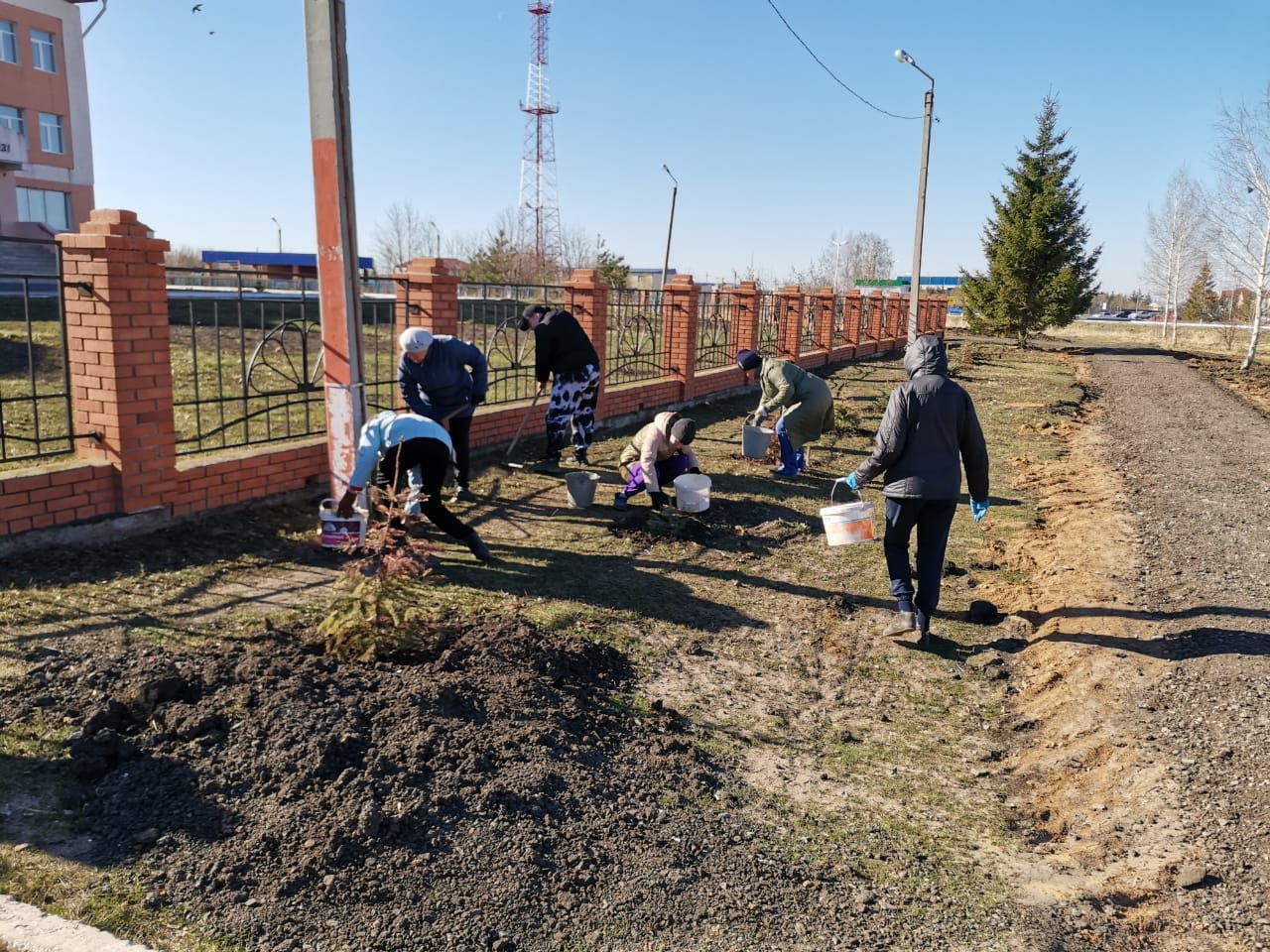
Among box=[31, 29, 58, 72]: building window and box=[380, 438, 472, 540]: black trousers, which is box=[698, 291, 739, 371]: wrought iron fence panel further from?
box=[31, 29, 58, 72]: building window

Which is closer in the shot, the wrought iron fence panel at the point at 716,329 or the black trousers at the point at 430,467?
the black trousers at the point at 430,467

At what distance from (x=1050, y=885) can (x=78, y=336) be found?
5.62 meters

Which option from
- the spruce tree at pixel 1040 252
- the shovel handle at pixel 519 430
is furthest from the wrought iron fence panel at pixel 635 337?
the spruce tree at pixel 1040 252

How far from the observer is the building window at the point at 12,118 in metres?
29.9

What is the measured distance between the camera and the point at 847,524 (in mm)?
5102

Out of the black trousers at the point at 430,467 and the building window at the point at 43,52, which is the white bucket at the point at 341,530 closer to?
the black trousers at the point at 430,467

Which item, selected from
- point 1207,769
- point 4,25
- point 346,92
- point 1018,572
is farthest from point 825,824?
point 4,25

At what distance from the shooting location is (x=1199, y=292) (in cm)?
5941

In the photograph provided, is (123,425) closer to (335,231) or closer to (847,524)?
(335,231)

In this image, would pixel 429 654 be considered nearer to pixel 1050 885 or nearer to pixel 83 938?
pixel 83 938

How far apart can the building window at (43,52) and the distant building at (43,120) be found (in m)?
0.03

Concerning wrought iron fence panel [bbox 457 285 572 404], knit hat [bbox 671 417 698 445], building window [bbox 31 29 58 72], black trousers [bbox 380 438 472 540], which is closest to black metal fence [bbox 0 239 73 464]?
black trousers [bbox 380 438 472 540]

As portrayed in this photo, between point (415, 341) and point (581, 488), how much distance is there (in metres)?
1.72

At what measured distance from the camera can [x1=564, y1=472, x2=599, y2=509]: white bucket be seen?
7.15 metres
